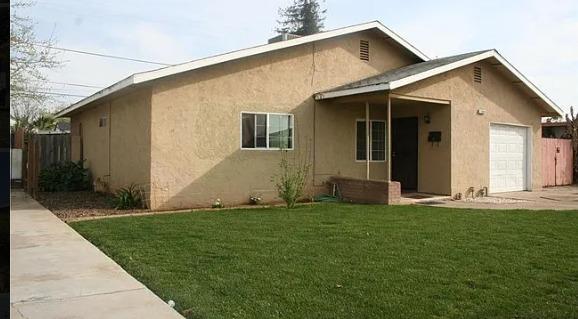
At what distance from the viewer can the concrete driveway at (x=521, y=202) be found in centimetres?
1269

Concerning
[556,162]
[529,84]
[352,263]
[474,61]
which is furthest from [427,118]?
[352,263]

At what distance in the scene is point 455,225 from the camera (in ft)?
30.2

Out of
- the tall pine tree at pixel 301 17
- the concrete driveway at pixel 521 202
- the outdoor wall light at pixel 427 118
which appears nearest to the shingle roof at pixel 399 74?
the outdoor wall light at pixel 427 118

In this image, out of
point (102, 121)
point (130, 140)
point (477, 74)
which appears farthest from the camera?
point (102, 121)

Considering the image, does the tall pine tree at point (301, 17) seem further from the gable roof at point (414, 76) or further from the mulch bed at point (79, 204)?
the mulch bed at point (79, 204)

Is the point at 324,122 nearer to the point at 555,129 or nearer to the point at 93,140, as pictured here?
the point at 93,140

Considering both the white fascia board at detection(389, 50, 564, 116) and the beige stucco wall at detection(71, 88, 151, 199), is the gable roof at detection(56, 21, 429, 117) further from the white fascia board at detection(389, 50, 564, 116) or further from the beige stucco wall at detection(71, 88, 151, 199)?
the white fascia board at detection(389, 50, 564, 116)

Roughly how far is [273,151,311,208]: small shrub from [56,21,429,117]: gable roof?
2.76 meters

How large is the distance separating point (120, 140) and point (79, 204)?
7.16ft

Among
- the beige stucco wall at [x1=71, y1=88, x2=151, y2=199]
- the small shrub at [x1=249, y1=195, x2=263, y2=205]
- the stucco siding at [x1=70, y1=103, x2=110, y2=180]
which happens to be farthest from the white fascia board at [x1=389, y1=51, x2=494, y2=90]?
the stucco siding at [x1=70, y1=103, x2=110, y2=180]

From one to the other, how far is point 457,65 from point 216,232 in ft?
29.0

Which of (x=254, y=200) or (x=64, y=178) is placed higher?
(x=64, y=178)

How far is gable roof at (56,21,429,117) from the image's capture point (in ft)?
37.7

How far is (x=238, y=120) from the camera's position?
1309 centimetres
